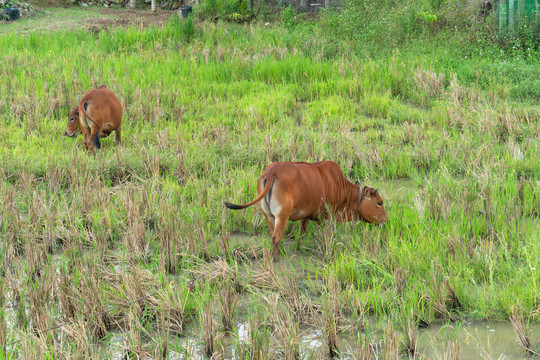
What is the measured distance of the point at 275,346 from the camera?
3303 millimetres

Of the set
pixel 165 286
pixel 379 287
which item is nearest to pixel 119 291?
pixel 165 286

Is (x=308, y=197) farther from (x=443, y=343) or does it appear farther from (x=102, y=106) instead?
(x=102, y=106)

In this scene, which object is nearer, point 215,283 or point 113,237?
point 215,283

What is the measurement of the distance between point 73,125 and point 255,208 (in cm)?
265

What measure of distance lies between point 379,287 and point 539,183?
7.14ft

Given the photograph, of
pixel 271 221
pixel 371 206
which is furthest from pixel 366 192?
pixel 271 221

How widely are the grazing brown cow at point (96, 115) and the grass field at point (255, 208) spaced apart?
0.65 feet

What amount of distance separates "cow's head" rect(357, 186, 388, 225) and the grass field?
3.8 inches

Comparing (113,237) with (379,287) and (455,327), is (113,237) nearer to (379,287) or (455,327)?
(379,287)

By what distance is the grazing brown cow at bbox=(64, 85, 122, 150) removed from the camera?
20.2 feet

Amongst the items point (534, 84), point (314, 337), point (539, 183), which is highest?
point (534, 84)

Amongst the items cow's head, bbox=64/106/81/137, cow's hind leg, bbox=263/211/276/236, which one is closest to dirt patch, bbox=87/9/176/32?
cow's head, bbox=64/106/81/137

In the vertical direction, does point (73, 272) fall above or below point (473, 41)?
below

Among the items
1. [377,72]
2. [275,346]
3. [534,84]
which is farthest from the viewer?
[377,72]
